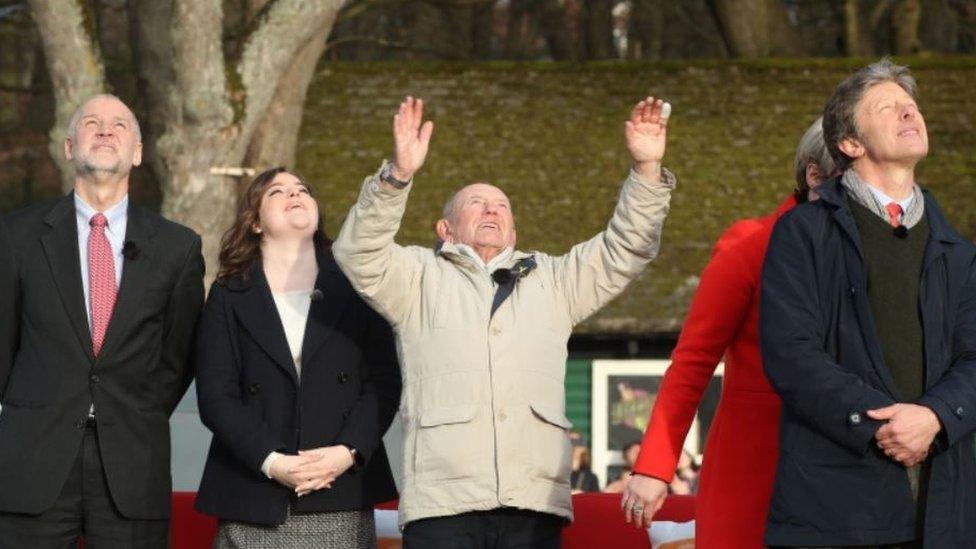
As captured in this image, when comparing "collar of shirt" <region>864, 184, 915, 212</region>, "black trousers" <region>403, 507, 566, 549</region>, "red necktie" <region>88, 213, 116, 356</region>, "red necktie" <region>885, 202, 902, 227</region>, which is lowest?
"black trousers" <region>403, 507, 566, 549</region>

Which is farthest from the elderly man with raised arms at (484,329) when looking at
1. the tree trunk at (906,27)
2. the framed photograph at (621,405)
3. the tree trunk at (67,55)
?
the tree trunk at (906,27)

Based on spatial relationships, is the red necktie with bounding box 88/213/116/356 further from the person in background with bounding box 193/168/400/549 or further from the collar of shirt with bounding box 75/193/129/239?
the person in background with bounding box 193/168/400/549

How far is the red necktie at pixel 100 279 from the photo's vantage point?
6.00 metres

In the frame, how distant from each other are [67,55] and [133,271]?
789 centimetres

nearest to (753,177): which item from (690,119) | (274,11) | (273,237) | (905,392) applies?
(690,119)

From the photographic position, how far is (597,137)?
2052 centimetres

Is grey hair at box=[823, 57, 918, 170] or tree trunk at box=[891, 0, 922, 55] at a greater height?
tree trunk at box=[891, 0, 922, 55]

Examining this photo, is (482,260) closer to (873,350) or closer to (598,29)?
(873,350)

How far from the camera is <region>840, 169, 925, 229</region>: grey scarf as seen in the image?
5.05 m

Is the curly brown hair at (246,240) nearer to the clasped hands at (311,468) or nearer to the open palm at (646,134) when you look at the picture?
the clasped hands at (311,468)

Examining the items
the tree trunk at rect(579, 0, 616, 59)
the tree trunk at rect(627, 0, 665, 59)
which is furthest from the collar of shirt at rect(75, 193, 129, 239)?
the tree trunk at rect(627, 0, 665, 59)

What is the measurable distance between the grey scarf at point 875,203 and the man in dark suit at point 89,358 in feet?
7.12

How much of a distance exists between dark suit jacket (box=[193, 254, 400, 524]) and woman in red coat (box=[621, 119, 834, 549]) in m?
1.02

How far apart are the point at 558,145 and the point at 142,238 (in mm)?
14460
